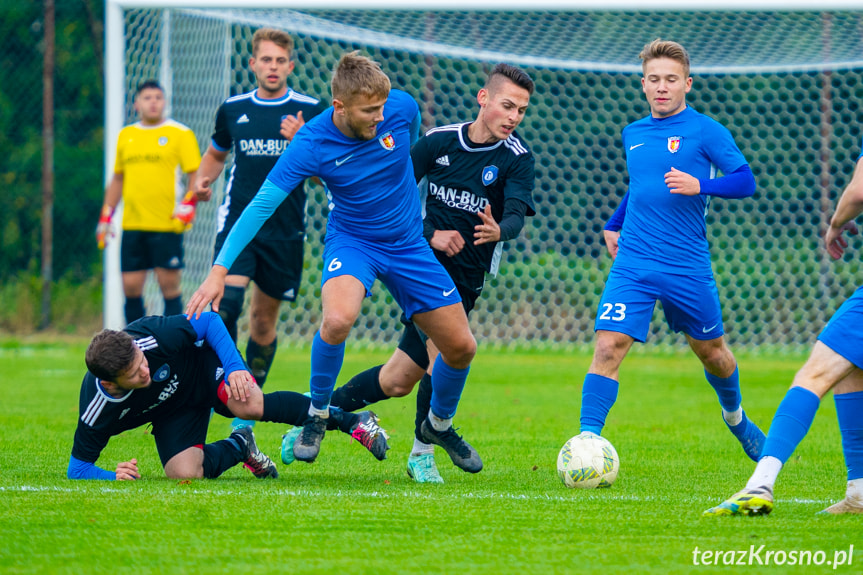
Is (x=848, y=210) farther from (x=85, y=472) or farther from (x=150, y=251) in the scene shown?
(x=150, y=251)

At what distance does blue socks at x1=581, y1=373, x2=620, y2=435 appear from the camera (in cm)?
500

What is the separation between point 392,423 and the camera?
7664mm

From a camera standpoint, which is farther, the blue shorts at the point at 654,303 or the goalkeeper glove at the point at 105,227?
the goalkeeper glove at the point at 105,227

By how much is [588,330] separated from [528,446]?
7.49 m

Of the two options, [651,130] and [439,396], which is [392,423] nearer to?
[439,396]

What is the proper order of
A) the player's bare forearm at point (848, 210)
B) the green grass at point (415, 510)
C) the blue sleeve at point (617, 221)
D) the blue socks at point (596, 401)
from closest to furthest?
the green grass at point (415, 510) → the player's bare forearm at point (848, 210) → the blue socks at point (596, 401) → the blue sleeve at point (617, 221)

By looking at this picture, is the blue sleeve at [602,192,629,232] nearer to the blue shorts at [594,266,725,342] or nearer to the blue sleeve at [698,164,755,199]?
the blue shorts at [594,266,725,342]

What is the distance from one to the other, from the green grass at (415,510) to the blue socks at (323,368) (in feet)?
1.36

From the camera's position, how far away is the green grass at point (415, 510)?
3273mm

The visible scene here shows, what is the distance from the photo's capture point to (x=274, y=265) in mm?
6828

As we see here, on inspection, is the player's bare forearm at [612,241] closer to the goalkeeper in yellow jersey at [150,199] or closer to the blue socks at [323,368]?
the blue socks at [323,368]

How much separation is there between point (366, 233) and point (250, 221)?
23.8 inches

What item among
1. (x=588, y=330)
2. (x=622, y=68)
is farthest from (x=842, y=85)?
(x=588, y=330)

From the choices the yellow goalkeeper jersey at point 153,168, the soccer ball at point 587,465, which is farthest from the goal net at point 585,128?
the soccer ball at point 587,465
